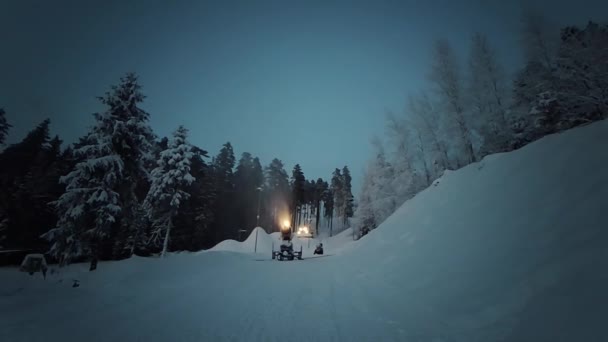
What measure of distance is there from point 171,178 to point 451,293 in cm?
2660

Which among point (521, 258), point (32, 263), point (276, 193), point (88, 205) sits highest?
point (276, 193)

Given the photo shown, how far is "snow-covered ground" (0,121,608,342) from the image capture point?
13.3 ft

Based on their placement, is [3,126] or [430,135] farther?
[430,135]

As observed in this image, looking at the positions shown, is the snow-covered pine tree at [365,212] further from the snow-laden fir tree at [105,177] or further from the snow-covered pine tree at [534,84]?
the snow-laden fir tree at [105,177]

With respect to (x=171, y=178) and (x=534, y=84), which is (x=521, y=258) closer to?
(x=534, y=84)

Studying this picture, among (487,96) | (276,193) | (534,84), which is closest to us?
(534,84)

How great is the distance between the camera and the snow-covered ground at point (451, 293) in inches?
160

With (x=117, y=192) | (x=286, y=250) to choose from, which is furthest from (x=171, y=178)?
(x=286, y=250)

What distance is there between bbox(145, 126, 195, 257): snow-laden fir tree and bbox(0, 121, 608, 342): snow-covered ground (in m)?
16.4

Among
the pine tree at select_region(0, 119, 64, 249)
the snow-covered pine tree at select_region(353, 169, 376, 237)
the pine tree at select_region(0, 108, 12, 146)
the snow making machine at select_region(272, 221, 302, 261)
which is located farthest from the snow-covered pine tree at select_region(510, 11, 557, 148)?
the pine tree at select_region(0, 119, 64, 249)

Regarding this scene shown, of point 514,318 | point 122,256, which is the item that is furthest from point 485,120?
point 122,256

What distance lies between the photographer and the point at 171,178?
1013 inches

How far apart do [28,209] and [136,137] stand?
2026 cm

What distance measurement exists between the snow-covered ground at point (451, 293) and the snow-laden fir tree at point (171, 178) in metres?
16.4
